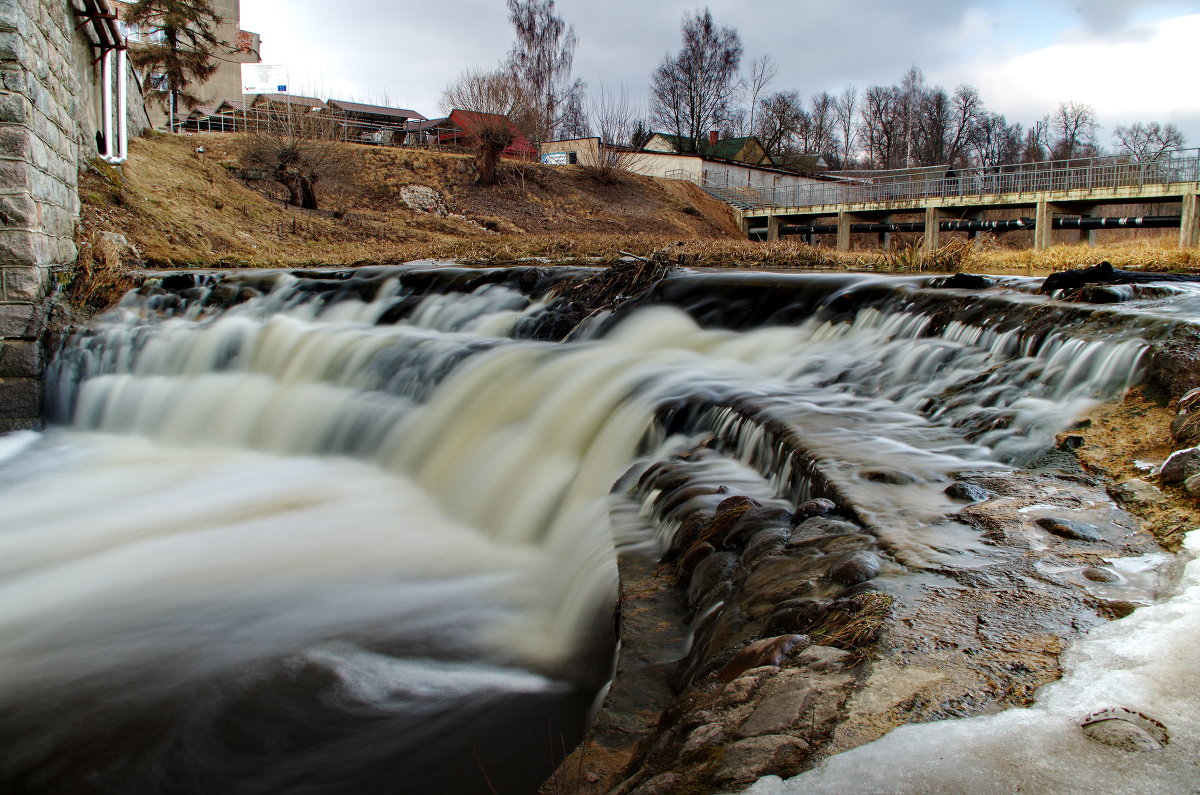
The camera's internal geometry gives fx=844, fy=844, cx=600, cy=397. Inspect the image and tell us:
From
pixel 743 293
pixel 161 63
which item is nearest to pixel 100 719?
pixel 743 293

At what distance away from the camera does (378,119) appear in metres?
56.5

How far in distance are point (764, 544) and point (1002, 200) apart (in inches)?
1181

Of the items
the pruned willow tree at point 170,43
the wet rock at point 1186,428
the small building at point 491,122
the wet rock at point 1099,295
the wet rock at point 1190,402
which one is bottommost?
the wet rock at point 1186,428

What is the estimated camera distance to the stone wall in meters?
7.41

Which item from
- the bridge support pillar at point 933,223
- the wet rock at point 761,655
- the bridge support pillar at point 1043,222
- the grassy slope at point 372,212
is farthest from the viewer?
the bridge support pillar at point 933,223

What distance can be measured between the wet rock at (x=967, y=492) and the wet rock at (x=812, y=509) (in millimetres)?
430

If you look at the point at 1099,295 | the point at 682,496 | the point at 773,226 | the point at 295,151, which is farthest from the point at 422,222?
the point at 682,496

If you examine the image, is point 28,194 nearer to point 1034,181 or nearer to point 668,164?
point 1034,181

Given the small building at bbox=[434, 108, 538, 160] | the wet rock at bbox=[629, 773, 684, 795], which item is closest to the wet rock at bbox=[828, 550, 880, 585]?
the wet rock at bbox=[629, 773, 684, 795]

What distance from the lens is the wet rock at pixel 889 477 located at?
294cm

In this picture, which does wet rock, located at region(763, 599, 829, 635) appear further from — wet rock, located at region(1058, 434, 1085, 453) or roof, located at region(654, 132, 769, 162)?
roof, located at region(654, 132, 769, 162)

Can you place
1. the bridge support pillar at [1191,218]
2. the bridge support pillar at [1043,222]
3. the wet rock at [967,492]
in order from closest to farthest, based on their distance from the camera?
1. the wet rock at [967,492]
2. the bridge support pillar at [1191,218]
3. the bridge support pillar at [1043,222]

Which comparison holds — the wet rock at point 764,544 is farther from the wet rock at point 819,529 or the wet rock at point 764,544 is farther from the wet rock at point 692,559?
the wet rock at point 692,559

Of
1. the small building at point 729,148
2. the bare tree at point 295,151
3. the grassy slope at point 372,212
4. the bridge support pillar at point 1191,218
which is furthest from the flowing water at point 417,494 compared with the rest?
the small building at point 729,148
